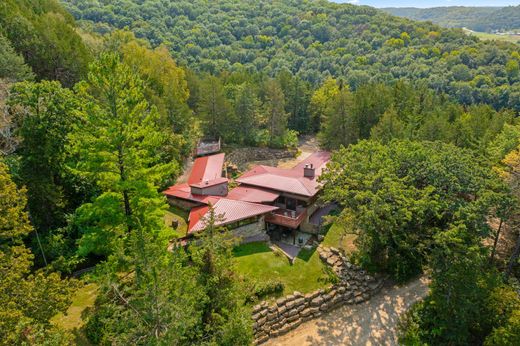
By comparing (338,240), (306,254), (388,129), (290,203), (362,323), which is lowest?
(362,323)

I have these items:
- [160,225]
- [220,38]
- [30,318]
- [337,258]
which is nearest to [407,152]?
[337,258]

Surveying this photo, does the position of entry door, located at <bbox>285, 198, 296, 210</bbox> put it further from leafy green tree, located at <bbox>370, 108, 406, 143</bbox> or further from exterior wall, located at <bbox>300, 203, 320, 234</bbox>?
leafy green tree, located at <bbox>370, 108, 406, 143</bbox>

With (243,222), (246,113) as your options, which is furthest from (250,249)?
(246,113)

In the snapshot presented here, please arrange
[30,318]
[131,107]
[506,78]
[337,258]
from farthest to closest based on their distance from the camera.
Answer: [506,78] < [337,258] < [131,107] < [30,318]

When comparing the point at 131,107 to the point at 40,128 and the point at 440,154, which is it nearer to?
the point at 40,128

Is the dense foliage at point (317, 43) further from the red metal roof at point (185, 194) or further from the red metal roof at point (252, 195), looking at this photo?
the red metal roof at point (252, 195)

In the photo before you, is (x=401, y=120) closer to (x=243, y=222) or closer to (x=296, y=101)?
(x=296, y=101)

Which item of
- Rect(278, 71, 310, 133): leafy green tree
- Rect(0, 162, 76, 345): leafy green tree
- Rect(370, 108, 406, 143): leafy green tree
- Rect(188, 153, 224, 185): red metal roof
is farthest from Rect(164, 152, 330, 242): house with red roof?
Rect(278, 71, 310, 133): leafy green tree
